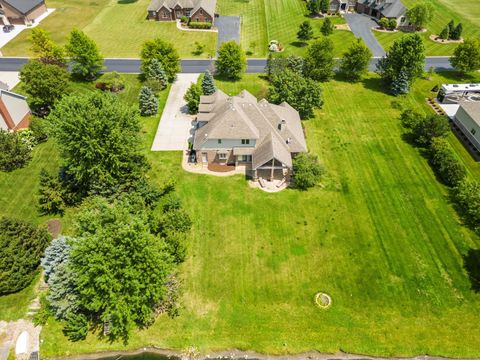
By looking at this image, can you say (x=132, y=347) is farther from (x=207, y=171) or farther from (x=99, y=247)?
(x=207, y=171)

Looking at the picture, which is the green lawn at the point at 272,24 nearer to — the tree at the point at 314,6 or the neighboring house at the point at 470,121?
the tree at the point at 314,6

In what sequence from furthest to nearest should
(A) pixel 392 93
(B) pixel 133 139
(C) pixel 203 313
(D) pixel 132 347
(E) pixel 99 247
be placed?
(A) pixel 392 93
(B) pixel 133 139
(C) pixel 203 313
(D) pixel 132 347
(E) pixel 99 247

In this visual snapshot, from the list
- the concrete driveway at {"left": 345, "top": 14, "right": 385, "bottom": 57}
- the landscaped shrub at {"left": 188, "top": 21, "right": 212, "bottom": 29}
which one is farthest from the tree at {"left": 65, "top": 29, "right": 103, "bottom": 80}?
the concrete driveway at {"left": 345, "top": 14, "right": 385, "bottom": 57}

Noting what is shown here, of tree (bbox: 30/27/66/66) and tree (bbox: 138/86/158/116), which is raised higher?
tree (bbox: 30/27/66/66)

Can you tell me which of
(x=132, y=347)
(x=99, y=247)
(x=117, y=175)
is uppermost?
(x=99, y=247)

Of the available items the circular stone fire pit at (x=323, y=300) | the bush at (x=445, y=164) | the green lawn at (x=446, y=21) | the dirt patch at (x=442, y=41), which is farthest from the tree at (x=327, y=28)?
the circular stone fire pit at (x=323, y=300)

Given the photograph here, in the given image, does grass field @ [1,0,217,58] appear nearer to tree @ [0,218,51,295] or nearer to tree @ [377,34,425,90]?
tree @ [377,34,425,90]

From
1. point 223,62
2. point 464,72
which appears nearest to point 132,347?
point 223,62
